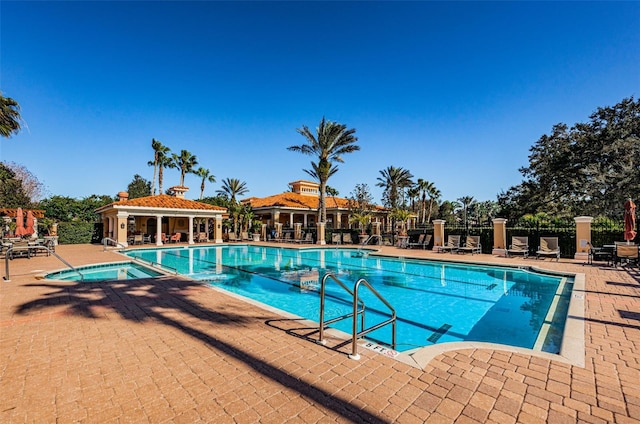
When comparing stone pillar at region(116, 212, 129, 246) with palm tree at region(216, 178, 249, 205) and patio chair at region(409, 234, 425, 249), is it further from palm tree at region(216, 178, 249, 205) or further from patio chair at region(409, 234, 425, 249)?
patio chair at region(409, 234, 425, 249)

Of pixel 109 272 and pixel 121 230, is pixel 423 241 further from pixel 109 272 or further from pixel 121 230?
pixel 121 230

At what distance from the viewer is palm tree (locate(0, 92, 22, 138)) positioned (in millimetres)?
14837

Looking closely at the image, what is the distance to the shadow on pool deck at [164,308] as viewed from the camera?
9.31 ft

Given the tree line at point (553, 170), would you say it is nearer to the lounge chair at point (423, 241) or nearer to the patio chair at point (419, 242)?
the lounge chair at point (423, 241)

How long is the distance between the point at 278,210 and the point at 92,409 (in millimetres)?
29354

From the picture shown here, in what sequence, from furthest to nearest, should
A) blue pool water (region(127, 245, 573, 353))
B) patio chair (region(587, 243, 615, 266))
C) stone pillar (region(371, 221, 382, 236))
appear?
stone pillar (region(371, 221, 382, 236)), patio chair (region(587, 243, 615, 266)), blue pool water (region(127, 245, 573, 353))

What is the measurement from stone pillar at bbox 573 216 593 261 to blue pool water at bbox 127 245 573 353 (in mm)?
4485

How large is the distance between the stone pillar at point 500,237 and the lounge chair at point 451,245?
1.77 metres

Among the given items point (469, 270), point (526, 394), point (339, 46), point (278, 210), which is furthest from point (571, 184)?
point (526, 394)

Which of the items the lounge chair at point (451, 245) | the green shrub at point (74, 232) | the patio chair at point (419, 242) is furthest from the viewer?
the green shrub at point (74, 232)

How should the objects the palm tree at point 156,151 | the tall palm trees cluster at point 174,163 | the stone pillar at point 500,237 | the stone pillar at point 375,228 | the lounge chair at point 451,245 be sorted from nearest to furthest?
the stone pillar at point 500,237 < the lounge chair at point 451,245 < the stone pillar at point 375,228 < the palm tree at point 156,151 < the tall palm trees cluster at point 174,163

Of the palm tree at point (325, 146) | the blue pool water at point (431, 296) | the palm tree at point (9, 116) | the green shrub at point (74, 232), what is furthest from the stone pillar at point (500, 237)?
the green shrub at point (74, 232)

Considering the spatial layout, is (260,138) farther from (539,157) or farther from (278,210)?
(539,157)

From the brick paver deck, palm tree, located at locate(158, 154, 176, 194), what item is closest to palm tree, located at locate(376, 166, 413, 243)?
palm tree, located at locate(158, 154, 176, 194)
